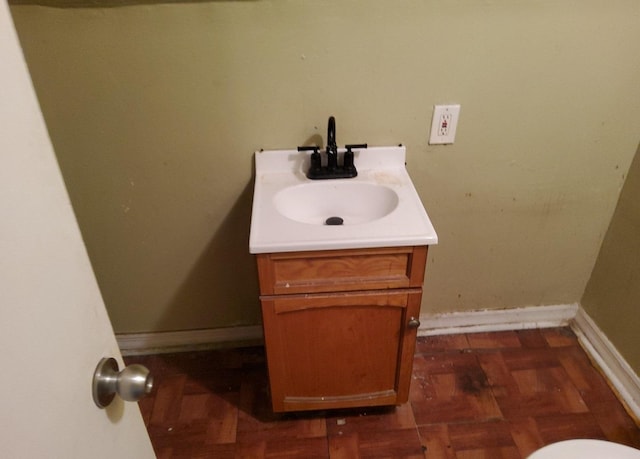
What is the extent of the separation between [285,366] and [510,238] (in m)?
0.90

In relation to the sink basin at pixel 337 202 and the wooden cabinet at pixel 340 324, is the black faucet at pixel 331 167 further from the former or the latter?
the wooden cabinet at pixel 340 324

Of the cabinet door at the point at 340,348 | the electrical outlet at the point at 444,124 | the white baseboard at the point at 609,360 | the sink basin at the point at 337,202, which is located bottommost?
the white baseboard at the point at 609,360

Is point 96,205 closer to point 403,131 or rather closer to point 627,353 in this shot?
point 403,131

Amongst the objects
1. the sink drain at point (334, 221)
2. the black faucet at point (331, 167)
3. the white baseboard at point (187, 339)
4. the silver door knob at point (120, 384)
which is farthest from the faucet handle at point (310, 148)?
the silver door knob at point (120, 384)

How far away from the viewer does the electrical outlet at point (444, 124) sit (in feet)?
4.12

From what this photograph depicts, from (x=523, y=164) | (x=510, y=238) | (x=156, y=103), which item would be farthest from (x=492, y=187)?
(x=156, y=103)

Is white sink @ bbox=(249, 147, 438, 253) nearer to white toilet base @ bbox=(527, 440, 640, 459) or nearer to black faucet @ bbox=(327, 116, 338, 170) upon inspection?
black faucet @ bbox=(327, 116, 338, 170)

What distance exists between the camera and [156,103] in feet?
3.92

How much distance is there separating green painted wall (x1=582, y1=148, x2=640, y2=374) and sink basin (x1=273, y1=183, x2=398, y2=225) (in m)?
0.84

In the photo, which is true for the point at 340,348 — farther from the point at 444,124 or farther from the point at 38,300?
the point at 38,300

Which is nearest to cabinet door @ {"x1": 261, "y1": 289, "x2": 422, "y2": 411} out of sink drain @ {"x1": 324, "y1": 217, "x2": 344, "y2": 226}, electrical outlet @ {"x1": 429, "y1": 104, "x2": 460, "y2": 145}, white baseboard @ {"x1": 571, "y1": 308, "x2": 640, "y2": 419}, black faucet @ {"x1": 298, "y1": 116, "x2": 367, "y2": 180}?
sink drain @ {"x1": 324, "y1": 217, "x2": 344, "y2": 226}

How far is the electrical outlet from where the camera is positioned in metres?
1.26

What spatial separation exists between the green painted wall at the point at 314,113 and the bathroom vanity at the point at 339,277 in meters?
0.14

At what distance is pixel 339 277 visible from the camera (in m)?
1.09
